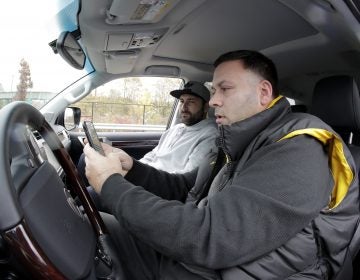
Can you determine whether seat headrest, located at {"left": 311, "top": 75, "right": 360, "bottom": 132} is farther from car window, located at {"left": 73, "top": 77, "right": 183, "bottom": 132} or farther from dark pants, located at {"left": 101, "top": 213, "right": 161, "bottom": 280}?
car window, located at {"left": 73, "top": 77, "right": 183, "bottom": 132}

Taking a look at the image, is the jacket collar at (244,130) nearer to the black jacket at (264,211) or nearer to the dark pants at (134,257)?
the black jacket at (264,211)

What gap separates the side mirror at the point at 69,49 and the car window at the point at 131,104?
0.76 metres

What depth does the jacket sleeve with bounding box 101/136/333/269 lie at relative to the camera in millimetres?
1068

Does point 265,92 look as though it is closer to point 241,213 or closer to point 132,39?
point 241,213

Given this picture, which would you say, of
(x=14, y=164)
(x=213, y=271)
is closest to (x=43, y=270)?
(x=14, y=164)

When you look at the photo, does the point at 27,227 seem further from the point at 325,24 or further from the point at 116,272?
the point at 325,24

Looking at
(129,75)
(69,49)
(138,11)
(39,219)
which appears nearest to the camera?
(39,219)

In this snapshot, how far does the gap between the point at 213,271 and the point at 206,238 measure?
0.71ft

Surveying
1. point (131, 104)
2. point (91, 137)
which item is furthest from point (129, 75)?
point (91, 137)

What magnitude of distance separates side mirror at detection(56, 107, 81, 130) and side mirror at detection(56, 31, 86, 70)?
0.68 metres

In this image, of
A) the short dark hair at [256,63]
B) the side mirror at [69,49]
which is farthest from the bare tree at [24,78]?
the short dark hair at [256,63]

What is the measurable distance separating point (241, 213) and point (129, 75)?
2.65 meters

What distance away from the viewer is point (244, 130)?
1386 mm

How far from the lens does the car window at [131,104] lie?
3611 millimetres
